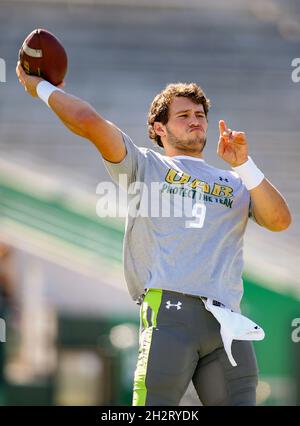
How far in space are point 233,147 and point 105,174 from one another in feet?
15.8

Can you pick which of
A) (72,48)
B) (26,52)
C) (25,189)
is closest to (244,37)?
(72,48)

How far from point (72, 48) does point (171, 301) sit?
6.30 m

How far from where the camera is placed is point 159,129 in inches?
115

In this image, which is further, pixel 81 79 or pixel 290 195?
pixel 81 79

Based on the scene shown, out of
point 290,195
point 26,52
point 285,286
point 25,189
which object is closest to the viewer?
point 26,52

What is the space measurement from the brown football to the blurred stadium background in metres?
1.94

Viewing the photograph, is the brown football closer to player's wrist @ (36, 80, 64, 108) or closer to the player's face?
player's wrist @ (36, 80, 64, 108)

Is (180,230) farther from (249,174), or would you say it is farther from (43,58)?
(43,58)

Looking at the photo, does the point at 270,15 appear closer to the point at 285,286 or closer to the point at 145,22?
the point at 145,22

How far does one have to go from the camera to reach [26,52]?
278 cm

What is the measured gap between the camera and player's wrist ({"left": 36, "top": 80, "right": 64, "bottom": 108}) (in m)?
2.68

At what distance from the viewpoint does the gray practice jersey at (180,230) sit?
103 inches
